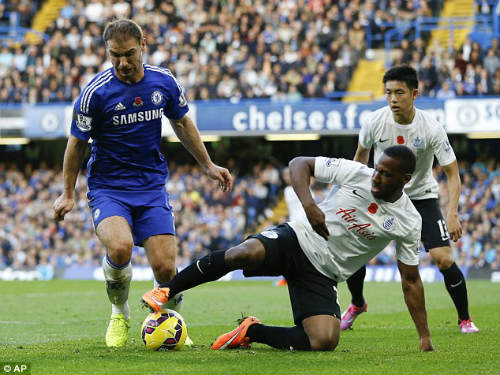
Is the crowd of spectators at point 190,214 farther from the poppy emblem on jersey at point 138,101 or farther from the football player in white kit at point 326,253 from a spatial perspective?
the poppy emblem on jersey at point 138,101

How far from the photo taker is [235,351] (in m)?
6.93

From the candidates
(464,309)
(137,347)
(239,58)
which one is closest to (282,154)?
(239,58)

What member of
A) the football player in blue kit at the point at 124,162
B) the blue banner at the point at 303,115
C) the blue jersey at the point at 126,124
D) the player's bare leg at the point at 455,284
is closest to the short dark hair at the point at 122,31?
the football player in blue kit at the point at 124,162

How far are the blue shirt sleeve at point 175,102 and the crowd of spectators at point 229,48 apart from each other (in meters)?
18.0

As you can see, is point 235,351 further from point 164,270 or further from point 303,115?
point 303,115

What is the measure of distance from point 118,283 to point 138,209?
0.67 meters

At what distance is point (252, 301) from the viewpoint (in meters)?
14.4

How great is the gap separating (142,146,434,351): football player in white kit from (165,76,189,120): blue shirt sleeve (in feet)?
4.39

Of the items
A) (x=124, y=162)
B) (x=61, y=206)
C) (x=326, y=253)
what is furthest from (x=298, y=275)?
(x=61, y=206)

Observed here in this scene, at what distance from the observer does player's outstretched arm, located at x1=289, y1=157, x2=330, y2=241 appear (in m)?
6.45

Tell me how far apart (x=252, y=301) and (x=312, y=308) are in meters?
7.45

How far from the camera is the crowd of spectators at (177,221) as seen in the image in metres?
25.5

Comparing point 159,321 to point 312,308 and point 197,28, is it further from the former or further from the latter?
point 197,28

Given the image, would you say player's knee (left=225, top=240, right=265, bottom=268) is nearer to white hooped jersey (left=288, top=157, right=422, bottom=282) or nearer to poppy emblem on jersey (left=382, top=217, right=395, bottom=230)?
white hooped jersey (left=288, top=157, right=422, bottom=282)
